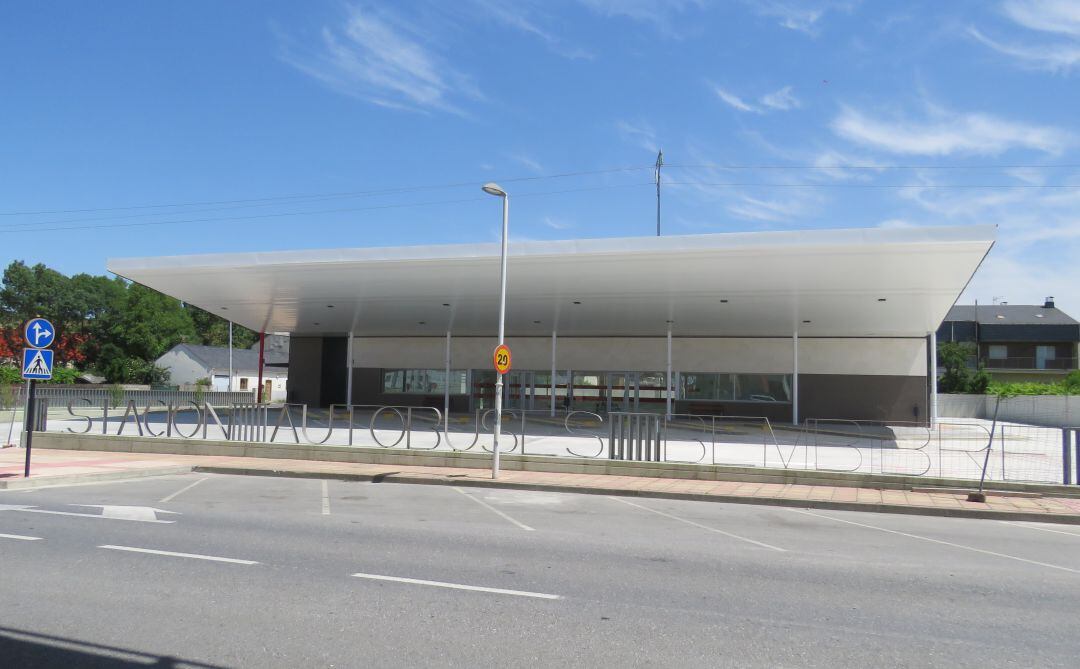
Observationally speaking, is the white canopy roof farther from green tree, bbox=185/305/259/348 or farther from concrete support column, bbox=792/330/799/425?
green tree, bbox=185/305/259/348

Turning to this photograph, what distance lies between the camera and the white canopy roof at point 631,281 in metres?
19.5

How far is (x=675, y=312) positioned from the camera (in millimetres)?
29812

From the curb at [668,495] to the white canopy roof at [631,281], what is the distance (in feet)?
25.6

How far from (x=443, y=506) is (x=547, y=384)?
27.4m

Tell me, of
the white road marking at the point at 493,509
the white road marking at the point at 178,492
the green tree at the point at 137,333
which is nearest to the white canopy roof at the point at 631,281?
the white road marking at the point at 493,509

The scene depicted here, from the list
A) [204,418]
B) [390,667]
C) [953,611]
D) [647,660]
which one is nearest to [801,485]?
[953,611]

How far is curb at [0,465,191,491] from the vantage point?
1340 centimetres

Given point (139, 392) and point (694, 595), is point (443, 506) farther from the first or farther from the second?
point (139, 392)

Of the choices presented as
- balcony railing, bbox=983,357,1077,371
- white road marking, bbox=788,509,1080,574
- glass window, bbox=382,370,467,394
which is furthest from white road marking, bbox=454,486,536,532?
balcony railing, bbox=983,357,1077,371

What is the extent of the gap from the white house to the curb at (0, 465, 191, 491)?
171ft

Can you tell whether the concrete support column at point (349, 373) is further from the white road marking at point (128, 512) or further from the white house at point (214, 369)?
the white road marking at point (128, 512)

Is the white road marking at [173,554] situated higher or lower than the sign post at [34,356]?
lower

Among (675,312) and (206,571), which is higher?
(675,312)

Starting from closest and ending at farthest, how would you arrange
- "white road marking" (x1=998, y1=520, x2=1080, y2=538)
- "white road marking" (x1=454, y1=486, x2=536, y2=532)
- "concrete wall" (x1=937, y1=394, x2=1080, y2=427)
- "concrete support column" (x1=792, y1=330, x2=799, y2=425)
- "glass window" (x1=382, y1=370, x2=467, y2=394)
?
"white road marking" (x1=454, y1=486, x2=536, y2=532) → "white road marking" (x1=998, y1=520, x2=1080, y2=538) → "concrete support column" (x1=792, y1=330, x2=799, y2=425) → "concrete wall" (x1=937, y1=394, x2=1080, y2=427) → "glass window" (x1=382, y1=370, x2=467, y2=394)
